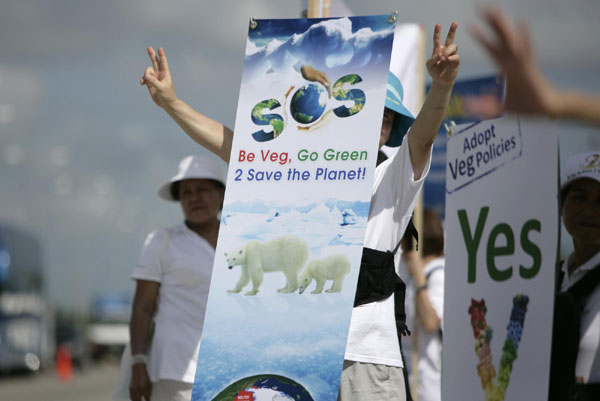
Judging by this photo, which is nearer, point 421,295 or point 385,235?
point 385,235

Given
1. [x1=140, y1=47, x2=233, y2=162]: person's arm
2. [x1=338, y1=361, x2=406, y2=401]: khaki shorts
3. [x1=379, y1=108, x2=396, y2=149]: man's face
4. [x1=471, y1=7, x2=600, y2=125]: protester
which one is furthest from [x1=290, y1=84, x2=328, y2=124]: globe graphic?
[x1=471, y1=7, x2=600, y2=125]: protester

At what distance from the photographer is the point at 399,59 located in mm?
7168

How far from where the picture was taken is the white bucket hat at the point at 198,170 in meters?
6.10

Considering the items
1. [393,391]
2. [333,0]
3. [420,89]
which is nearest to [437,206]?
[420,89]

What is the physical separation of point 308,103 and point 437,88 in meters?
0.57

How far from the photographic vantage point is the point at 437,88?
12.9 feet

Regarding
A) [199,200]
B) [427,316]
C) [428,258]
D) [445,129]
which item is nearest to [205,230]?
[199,200]

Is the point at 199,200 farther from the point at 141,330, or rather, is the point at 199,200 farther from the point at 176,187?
the point at 141,330

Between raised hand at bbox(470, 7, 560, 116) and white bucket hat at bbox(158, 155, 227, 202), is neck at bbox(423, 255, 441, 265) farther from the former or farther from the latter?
raised hand at bbox(470, 7, 560, 116)

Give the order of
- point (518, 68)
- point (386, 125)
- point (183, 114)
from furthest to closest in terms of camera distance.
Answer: point (183, 114) < point (386, 125) < point (518, 68)

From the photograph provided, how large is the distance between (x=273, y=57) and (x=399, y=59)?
2.93m

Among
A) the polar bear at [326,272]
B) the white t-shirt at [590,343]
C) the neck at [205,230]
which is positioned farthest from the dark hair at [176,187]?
the white t-shirt at [590,343]

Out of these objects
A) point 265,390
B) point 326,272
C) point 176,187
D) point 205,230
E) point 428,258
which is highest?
point 176,187

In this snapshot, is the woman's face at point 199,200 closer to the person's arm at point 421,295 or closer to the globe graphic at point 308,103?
the person's arm at point 421,295
